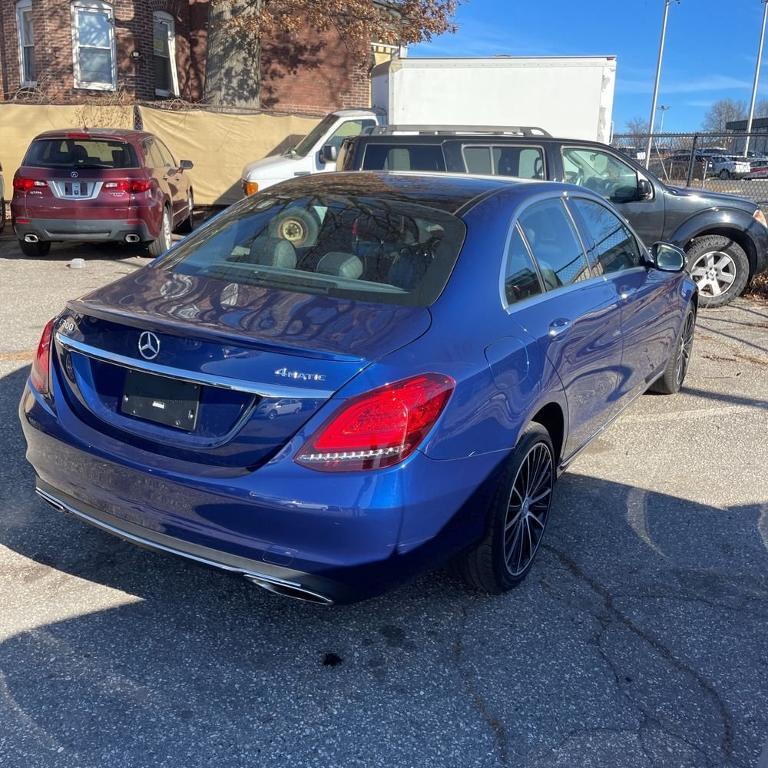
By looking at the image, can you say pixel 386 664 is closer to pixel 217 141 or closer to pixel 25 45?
pixel 217 141

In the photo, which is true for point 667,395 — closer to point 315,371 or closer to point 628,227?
point 628,227

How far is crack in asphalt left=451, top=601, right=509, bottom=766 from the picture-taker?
2602 millimetres

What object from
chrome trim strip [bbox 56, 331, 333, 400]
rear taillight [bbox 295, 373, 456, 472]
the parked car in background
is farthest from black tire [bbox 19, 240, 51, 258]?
rear taillight [bbox 295, 373, 456, 472]

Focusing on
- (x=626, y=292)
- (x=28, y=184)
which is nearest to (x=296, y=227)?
(x=626, y=292)

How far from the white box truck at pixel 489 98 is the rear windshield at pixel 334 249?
8.79 meters

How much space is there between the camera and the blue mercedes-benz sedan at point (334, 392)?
2664 mm

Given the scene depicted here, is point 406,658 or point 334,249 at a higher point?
point 334,249

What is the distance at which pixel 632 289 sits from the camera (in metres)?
4.66

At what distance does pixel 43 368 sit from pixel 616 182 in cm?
751

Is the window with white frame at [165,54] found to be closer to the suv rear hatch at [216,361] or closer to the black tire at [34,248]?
the black tire at [34,248]

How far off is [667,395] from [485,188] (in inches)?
124

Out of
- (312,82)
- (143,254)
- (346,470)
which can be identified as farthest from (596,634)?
(312,82)

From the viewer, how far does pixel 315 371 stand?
267cm

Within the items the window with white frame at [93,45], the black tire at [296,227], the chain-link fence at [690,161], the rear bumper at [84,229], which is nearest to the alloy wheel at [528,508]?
the black tire at [296,227]
